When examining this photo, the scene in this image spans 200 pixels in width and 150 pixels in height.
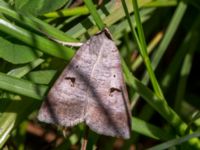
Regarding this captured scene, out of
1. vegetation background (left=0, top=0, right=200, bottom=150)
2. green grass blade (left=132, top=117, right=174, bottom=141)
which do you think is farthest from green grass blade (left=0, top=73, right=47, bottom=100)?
green grass blade (left=132, top=117, right=174, bottom=141)

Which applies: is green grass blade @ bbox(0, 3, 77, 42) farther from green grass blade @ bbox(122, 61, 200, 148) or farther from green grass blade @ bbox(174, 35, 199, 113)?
green grass blade @ bbox(174, 35, 199, 113)

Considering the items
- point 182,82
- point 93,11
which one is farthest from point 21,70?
point 182,82

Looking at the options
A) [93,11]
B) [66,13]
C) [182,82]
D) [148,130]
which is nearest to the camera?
[93,11]

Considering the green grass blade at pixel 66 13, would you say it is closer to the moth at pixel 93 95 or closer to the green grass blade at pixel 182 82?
the moth at pixel 93 95

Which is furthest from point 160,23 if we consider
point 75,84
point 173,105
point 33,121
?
point 75,84

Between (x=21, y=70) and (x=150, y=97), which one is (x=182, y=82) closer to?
(x=150, y=97)

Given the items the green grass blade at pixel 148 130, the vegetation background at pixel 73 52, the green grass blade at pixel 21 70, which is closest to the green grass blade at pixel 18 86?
the vegetation background at pixel 73 52

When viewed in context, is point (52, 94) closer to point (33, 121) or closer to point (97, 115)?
point (97, 115)
